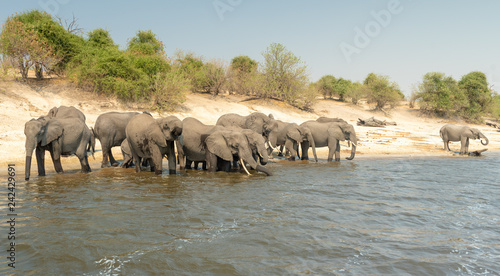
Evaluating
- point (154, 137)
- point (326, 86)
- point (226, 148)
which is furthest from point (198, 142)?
point (326, 86)

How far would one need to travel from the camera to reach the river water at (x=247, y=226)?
5.23 metres

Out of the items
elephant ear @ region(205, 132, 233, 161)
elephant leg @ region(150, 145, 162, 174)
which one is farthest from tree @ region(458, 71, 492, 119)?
elephant leg @ region(150, 145, 162, 174)

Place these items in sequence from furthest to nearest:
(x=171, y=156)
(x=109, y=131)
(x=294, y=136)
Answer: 1. (x=294, y=136)
2. (x=109, y=131)
3. (x=171, y=156)

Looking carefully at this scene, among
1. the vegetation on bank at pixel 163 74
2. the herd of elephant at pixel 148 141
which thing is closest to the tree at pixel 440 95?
the vegetation on bank at pixel 163 74

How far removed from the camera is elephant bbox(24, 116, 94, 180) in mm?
10148

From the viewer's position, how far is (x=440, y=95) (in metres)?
41.5

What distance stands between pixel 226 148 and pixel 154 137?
91.5 inches

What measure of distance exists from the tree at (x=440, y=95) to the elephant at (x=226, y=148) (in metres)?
35.6

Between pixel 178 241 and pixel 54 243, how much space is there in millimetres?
1895

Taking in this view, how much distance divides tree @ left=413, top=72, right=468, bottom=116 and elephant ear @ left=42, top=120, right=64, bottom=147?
3987 cm

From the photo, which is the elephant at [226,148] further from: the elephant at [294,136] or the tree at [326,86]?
the tree at [326,86]

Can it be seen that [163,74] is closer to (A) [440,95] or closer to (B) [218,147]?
(B) [218,147]

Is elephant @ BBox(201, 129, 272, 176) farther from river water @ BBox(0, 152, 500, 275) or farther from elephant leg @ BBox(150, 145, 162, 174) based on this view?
elephant leg @ BBox(150, 145, 162, 174)

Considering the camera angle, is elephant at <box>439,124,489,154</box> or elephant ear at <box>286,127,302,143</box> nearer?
elephant ear at <box>286,127,302,143</box>
